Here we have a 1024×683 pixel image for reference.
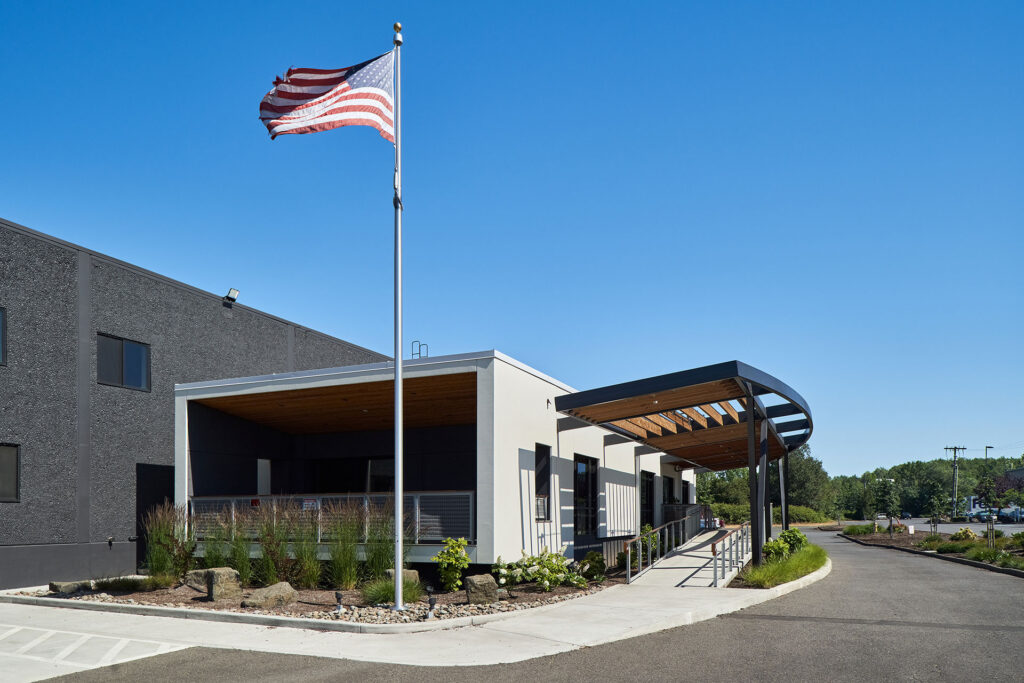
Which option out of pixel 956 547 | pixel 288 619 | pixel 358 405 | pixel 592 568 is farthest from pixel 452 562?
pixel 956 547

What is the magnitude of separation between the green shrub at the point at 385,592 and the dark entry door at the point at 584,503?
6.93m

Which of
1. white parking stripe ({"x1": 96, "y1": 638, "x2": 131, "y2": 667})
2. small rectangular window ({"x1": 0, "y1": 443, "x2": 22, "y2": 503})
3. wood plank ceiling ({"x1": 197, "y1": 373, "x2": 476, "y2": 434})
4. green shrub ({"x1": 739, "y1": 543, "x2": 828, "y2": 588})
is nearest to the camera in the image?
white parking stripe ({"x1": 96, "y1": 638, "x2": 131, "y2": 667})

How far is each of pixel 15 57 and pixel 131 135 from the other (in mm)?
2354

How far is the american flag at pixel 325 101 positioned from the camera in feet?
40.1

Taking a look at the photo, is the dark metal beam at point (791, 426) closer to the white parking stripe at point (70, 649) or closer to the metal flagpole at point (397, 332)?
the metal flagpole at point (397, 332)

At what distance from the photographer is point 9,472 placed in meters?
17.0

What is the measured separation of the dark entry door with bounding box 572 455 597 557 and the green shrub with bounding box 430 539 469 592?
5.14 m

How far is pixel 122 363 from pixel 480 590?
11.4 metres

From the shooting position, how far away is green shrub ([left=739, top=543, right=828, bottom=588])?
1538cm

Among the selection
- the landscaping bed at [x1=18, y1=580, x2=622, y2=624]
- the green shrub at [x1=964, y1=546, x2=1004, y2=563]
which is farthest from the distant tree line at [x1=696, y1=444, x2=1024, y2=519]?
the landscaping bed at [x1=18, y1=580, x2=622, y2=624]

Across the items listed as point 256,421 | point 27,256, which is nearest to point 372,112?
point 27,256

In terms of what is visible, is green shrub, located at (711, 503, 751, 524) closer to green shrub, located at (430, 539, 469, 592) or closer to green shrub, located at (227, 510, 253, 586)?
green shrub, located at (430, 539, 469, 592)

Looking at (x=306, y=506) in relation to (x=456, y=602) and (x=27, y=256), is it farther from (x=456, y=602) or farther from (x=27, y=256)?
(x=27, y=256)

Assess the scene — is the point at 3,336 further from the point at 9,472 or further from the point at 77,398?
the point at 9,472
